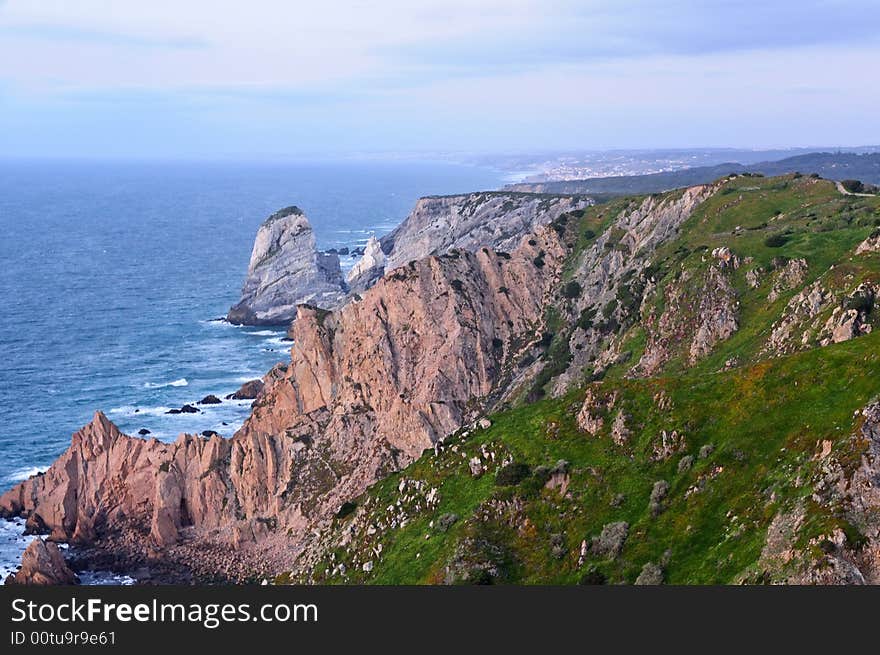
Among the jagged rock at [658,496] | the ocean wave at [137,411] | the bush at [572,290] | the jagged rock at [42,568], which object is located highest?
the bush at [572,290]

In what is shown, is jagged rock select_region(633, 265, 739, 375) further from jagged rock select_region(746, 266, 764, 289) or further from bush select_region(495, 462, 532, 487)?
bush select_region(495, 462, 532, 487)

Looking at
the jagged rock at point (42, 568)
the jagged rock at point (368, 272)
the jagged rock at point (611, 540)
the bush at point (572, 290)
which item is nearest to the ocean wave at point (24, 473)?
the jagged rock at point (42, 568)

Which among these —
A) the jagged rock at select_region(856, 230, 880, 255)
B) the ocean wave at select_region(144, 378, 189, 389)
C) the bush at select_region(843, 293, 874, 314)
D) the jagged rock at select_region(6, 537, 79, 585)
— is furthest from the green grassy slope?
the ocean wave at select_region(144, 378, 189, 389)

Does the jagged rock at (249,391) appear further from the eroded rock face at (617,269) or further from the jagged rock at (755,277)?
the jagged rock at (755,277)

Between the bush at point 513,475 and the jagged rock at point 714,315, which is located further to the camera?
the jagged rock at point 714,315

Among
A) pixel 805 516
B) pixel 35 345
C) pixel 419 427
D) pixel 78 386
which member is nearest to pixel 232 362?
pixel 78 386

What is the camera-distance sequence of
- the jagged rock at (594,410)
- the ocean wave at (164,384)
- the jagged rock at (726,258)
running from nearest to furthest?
the jagged rock at (594,410), the jagged rock at (726,258), the ocean wave at (164,384)

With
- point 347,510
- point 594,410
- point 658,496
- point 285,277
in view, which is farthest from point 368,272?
point 658,496
